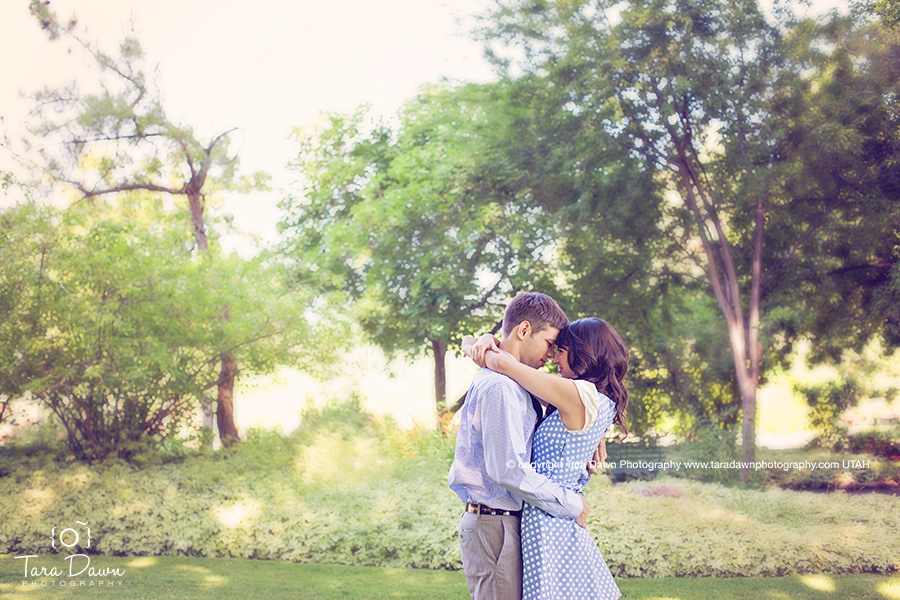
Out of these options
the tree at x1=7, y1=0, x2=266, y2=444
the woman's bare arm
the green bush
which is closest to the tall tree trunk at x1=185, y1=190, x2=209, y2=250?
the tree at x1=7, y1=0, x2=266, y2=444

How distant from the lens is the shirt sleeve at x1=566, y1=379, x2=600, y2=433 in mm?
2078

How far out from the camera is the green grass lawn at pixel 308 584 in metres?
4.83

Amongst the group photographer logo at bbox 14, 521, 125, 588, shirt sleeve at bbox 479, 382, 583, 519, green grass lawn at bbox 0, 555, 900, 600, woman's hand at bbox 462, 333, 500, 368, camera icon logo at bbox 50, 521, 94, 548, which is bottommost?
green grass lawn at bbox 0, 555, 900, 600

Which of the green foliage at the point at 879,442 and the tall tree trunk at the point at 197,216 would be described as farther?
the tall tree trunk at the point at 197,216

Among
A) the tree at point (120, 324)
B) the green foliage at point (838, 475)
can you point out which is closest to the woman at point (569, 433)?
the tree at point (120, 324)

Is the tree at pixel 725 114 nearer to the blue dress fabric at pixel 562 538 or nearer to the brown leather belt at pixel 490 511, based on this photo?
the blue dress fabric at pixel 562 538

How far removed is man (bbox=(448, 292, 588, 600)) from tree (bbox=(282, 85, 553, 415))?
24.7ft

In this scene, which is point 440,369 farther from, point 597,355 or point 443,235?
point 597,355

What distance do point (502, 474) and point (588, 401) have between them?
1.19 ft

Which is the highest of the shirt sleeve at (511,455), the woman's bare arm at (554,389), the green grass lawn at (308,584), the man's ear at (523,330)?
the man's ear at (523,330)

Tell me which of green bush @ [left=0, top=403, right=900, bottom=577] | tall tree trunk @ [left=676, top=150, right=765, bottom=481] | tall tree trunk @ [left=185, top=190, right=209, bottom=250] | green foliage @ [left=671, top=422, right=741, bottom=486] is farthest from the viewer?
tall tree trunk @ [left=185, top=190, right=209, bottom=250]

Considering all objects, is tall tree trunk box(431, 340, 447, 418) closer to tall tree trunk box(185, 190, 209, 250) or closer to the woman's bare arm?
tall tree trunk box(185, 190, 209, 250)

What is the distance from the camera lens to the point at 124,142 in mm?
10625

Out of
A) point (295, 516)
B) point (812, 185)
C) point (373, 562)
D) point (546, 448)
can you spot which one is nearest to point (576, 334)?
point (546, 448)
